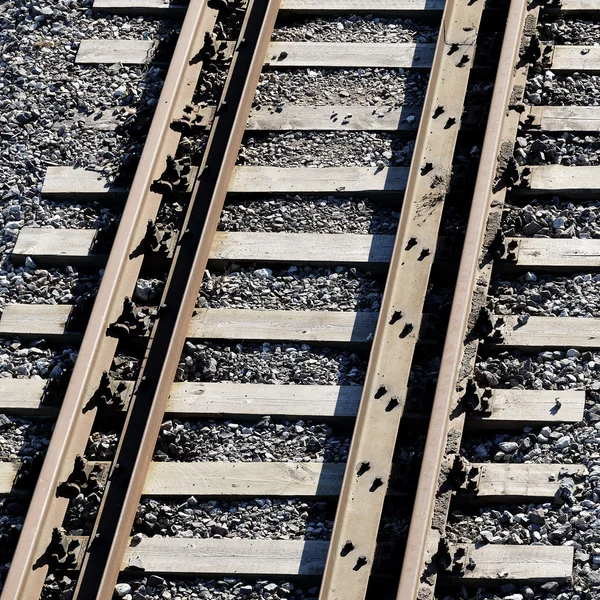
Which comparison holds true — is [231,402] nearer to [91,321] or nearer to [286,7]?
[91,321]

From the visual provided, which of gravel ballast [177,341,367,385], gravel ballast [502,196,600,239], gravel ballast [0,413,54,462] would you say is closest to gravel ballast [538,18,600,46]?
gravel ballast [502,196,600,239]

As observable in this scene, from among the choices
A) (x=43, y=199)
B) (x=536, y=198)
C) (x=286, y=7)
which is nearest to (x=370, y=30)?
(x=286, y=7)

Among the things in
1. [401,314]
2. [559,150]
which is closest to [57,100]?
[401,314]

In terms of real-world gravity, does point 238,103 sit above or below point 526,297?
above

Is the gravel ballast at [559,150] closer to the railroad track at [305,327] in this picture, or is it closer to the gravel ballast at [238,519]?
the railroad track at [305,327]

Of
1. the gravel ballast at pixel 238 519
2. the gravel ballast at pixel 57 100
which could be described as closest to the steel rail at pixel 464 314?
the gravel ballast at pixel 238 519

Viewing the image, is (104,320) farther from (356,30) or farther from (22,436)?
(356,30)
